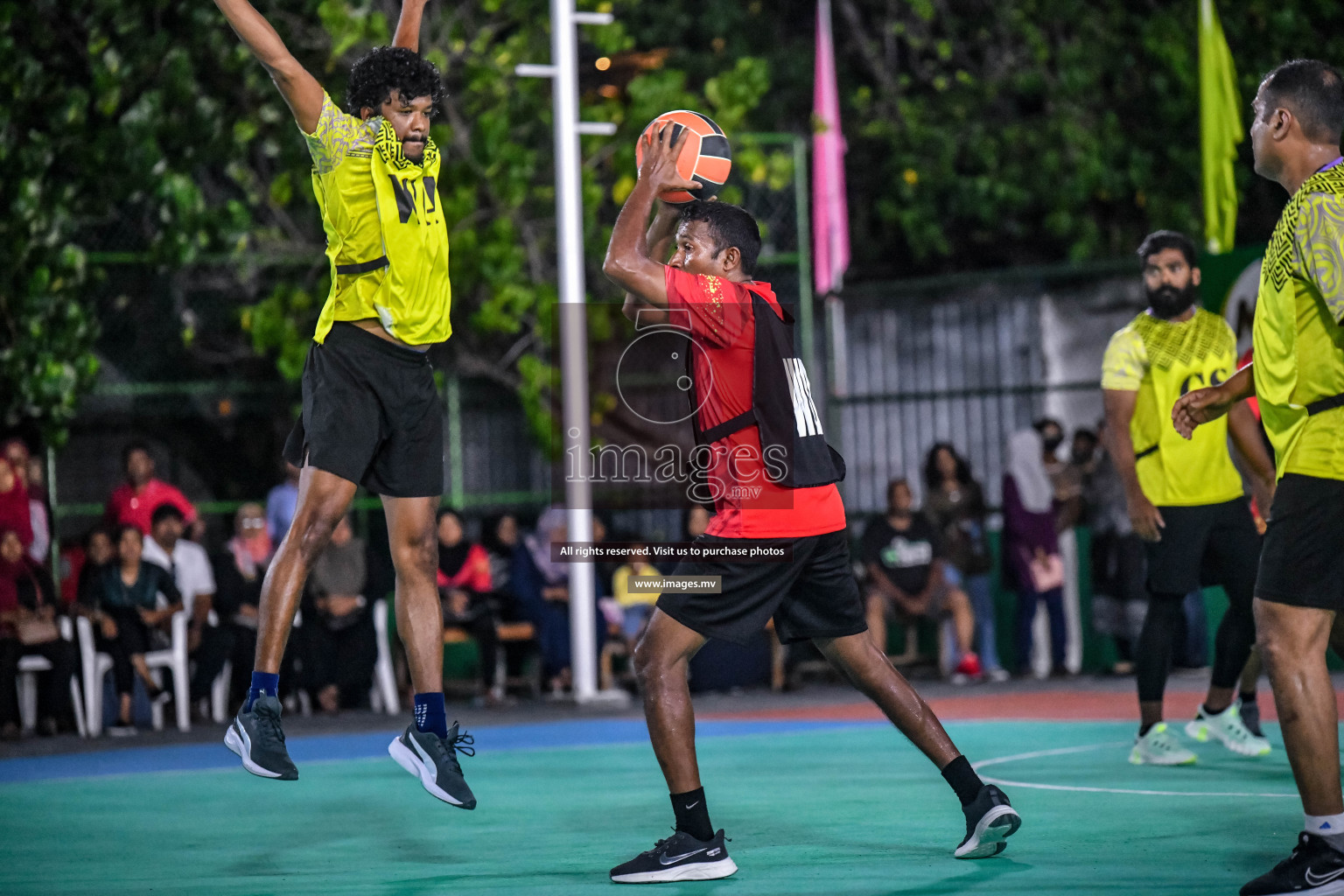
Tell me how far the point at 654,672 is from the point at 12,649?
7.96 metres

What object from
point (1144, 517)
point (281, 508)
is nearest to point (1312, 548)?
point (1144, 517)

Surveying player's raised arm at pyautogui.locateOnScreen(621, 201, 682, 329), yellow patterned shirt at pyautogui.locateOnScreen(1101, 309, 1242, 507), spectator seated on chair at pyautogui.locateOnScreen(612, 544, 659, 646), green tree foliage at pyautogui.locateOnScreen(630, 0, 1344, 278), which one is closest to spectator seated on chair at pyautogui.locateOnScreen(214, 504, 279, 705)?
spectator seated on chair at pyautogui.locateOnScreen(612, 544, 659, 646)

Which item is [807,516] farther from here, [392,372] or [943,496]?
[943,496]

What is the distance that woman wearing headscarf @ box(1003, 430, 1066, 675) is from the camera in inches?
555

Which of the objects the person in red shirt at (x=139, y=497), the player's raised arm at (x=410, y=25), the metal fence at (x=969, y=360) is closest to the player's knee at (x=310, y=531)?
the player's raised arm at (x=410, y=25)

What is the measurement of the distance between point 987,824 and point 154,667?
870 cm

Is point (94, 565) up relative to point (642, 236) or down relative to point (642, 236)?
down

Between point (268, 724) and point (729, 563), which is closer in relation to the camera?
point (729, 563)

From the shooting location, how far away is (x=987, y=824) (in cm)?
575

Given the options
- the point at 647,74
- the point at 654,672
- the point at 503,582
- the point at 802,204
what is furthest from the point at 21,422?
the point at 654,672

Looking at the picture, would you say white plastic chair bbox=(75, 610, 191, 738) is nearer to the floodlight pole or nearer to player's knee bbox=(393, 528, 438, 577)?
the floodlight pole

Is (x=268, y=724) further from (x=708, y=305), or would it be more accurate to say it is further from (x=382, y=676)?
(x=382, y=676)

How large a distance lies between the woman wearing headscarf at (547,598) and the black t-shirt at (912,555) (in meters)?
2.53

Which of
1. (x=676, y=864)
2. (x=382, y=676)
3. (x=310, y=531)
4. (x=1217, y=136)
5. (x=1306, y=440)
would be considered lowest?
(x=382, y=676)
